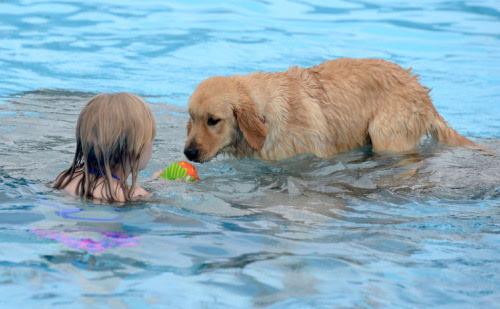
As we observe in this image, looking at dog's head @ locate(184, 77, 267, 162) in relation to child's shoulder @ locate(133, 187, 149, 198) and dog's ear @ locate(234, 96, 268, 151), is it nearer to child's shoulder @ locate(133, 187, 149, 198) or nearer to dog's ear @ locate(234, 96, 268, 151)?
dog's ear @ locate(234, 96, 268, 151)

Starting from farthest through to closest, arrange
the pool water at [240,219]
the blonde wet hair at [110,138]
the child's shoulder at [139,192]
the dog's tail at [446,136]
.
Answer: the dog's tail at [446,136], the child's shoulder at [139,192], the blonde wet hair at [110,138], the pool water at [240,219]

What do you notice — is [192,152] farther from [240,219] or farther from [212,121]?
[240,219]

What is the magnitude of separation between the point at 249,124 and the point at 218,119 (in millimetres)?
275

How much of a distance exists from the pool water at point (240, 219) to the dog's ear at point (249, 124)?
29 centimetres

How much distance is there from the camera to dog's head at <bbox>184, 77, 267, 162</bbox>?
5.34 meters

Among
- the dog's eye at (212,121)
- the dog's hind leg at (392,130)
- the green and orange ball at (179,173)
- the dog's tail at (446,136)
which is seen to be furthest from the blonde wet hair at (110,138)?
the dog's tail at (446,136)

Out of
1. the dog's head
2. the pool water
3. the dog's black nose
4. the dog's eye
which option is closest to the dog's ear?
the dog's head

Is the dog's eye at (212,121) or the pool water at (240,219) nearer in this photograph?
the pool water at (240,219)

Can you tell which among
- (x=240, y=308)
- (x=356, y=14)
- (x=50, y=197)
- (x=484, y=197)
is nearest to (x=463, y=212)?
(x=484, y=197)

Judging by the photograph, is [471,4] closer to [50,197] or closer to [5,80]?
[5,80]

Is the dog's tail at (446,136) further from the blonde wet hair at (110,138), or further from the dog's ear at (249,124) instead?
the blonde wet hair at (110,138)

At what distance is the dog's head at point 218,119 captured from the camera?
5.34 meters

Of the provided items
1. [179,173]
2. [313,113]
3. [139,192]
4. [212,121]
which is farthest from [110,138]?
[313,113]

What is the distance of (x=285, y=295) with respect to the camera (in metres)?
2.91
